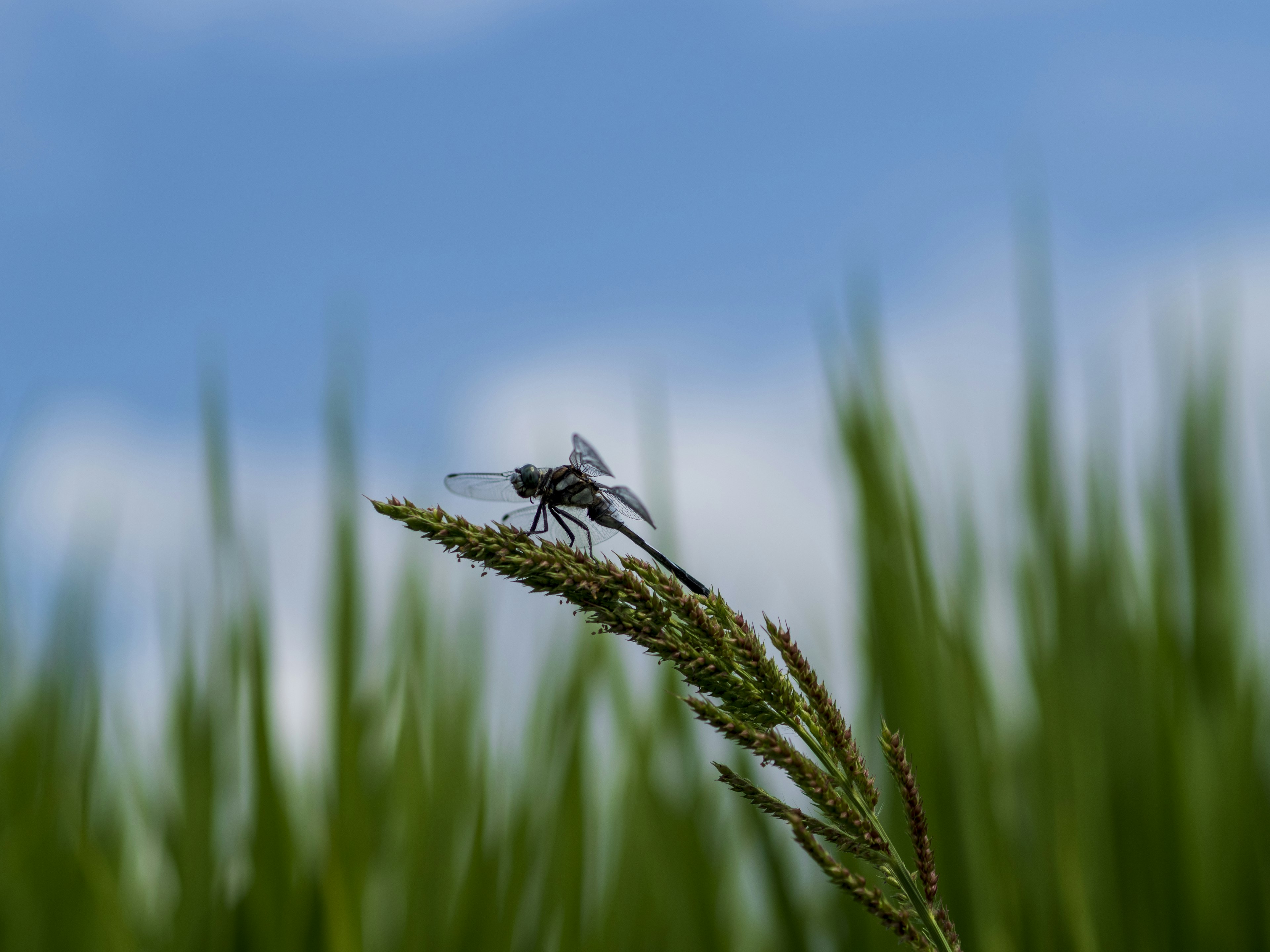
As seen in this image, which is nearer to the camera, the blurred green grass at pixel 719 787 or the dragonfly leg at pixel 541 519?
the dragonfly leg at pixel 541 519

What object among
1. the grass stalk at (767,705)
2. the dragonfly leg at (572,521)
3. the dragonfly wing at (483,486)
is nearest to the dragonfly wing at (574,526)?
the dragonfly leg at (572,521)

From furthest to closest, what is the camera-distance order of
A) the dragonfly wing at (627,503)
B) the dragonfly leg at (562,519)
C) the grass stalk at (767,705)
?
the dragonfly leg at (562,519) < the dragonfly wing at (627,503) < the grass stalk at (767,705)

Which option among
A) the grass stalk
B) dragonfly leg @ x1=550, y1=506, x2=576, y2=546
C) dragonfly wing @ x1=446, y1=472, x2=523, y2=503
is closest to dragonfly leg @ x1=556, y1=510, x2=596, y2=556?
dragonfly leg @ x1=550, y1=506, x2=576, y2=546

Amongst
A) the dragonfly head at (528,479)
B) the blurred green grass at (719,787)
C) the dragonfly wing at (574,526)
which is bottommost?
the blurred green grass at (719,787)

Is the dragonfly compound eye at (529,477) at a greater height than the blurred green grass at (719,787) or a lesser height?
greater

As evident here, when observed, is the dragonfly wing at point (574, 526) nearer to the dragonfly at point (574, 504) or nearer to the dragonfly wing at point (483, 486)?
the dragonfly at point (574, 504)

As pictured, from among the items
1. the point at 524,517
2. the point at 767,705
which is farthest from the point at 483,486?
the point at 767,705

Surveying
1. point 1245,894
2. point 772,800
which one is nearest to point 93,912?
point 772,800

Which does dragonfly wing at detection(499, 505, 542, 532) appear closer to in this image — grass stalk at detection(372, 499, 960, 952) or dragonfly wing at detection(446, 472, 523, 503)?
dragonfly wing at detection(446, 472, 523, 503)

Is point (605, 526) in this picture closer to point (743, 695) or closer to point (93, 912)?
point (743, 695)
